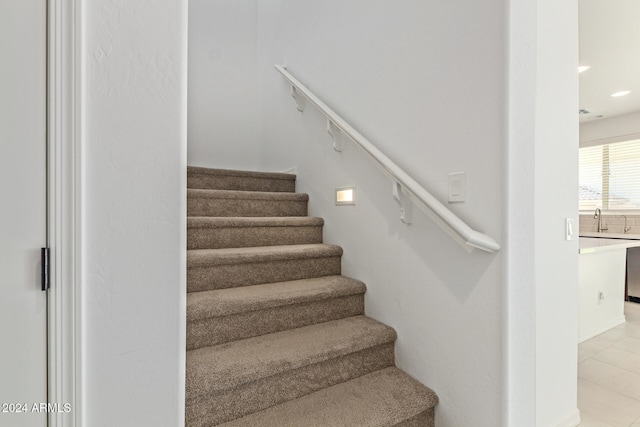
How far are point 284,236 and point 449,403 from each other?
1.33 meters

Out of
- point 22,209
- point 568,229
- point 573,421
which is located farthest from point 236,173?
point 573,421

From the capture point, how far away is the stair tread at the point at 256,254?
5.38 ft

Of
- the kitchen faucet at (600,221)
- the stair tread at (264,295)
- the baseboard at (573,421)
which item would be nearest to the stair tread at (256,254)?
the stair tread at (264,295)

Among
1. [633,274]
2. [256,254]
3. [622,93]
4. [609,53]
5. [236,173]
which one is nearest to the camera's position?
[256,254]

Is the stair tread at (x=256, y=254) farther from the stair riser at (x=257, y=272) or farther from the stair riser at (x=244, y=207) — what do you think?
the stair riser at (x=244, y=207)

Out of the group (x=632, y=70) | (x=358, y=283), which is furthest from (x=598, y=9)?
(x=358, y=283)

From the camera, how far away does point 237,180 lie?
2.58m

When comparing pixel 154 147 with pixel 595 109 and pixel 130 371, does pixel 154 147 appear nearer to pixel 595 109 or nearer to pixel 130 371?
pixel 130 371

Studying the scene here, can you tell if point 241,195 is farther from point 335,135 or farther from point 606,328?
point 606,328

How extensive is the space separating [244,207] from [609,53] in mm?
3542

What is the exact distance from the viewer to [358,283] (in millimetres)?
1866

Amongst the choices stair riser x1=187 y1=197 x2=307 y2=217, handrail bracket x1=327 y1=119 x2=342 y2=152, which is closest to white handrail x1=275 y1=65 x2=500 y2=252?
handrail bracket x1=327 y1=119 x2=342 y2=152

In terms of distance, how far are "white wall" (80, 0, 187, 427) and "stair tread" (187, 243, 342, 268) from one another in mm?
725

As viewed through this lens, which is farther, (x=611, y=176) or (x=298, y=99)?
(x=611, y=176)
